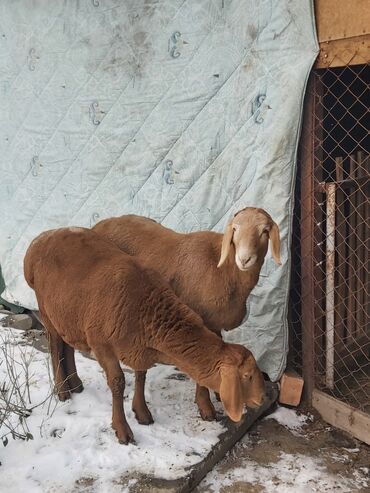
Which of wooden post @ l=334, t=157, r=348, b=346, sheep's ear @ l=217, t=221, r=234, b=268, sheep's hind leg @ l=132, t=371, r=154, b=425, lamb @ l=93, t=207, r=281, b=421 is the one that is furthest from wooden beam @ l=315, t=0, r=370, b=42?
sheep's hind leg @ l=132, t=371, r=154, b=425

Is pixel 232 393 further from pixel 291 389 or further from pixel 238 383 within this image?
pixel 291 389

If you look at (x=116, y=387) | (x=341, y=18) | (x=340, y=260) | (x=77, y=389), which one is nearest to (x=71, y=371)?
(x=77, y=389)

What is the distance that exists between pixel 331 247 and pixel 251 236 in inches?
44.5

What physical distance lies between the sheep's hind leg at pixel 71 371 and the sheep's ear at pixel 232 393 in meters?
1.60

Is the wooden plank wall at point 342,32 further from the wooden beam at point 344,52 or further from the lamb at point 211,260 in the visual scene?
the lamb at point 211,260

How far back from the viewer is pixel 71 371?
4145 millimetres

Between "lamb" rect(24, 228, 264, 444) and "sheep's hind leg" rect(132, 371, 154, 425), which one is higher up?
"lamb" rect(24, 228, 264, 444)

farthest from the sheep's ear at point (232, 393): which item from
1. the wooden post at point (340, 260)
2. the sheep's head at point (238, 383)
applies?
the wooden post at point (340, 260)

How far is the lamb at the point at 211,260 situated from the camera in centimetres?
315

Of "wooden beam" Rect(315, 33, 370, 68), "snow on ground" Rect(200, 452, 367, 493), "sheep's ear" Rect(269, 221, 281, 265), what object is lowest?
"snow on ground" Rect(200, 452, 367, 493)

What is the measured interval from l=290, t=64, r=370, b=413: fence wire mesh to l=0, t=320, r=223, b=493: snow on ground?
1109 millimetres

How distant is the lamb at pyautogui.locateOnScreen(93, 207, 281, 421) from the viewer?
315 centimetres

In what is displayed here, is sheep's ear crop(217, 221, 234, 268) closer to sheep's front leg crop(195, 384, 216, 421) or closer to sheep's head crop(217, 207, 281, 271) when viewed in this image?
sheep's head crop(217, 207, 281, 271)

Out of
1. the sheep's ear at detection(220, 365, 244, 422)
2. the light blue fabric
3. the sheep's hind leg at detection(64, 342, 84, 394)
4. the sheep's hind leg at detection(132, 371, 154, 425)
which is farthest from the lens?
the sheep's hind leg at detection(64, 342, 84, 394)
